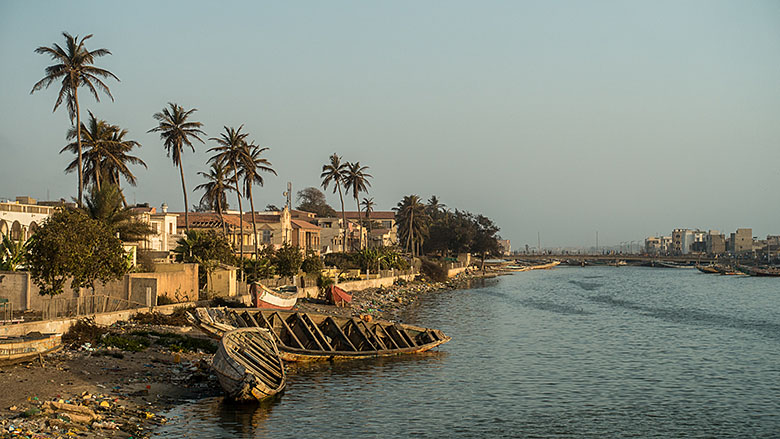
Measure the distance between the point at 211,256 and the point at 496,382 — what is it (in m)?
28.6

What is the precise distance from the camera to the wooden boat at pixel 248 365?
27.2 meters

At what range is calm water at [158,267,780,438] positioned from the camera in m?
26.7

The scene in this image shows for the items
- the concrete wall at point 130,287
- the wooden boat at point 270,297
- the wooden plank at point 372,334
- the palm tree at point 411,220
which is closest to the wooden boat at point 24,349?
the concrete wall at point 130,287

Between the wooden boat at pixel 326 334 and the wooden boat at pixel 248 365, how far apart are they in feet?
8.71

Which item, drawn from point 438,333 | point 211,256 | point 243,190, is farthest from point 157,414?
point 243,190

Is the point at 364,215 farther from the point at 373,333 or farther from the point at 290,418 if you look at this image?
the point at 290,418

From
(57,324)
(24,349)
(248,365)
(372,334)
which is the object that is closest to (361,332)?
(372,334)

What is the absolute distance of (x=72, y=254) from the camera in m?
35.3

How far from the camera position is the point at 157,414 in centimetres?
2491

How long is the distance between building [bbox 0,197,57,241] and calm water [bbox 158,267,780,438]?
104 ft

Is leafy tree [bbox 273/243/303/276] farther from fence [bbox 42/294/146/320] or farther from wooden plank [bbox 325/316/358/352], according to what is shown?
fence [bbox 42/294/146/320]

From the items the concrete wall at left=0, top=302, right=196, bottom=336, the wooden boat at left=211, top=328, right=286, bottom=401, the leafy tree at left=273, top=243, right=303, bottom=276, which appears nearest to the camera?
the wooden boat at left=211, top=328, right=286, bottom=401

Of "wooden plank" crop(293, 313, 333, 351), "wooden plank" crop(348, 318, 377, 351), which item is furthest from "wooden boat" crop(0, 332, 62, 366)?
"wooden plank" crop(348, 318, 377, 351)

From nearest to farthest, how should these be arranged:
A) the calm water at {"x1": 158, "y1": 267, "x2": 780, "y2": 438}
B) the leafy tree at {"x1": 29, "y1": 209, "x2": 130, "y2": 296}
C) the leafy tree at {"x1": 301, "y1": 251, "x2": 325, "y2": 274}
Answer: the calm water at {"x1": 158, "y1": 267, "x2": 780, "y2": 438}
the leafy tree at {"x1": 29, "y1": 209, "x2": 130, "y2": 296}
the leafy tree at {"x1": 301, "y1": 251, "x2": 325, "y2": 274}
